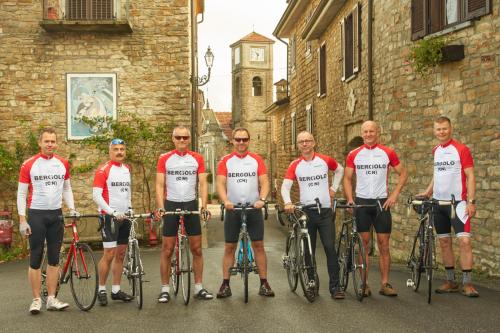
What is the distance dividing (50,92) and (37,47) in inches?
42.1

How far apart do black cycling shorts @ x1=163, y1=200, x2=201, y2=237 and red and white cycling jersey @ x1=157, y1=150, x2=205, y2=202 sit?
5cm

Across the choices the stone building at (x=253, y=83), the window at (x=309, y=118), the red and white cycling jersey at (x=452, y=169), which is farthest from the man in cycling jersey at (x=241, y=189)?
the stone building at (x=253, y=83)

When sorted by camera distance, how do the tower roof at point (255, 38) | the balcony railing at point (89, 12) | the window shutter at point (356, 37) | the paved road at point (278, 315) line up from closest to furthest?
the paved road at point (278, 315) → the window shutter at point (356, 37) → the balcony railing at point (89, 12) → the tower roof at point (255, 38)

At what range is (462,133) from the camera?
906 cm

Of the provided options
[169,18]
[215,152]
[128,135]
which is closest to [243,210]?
[128,135]

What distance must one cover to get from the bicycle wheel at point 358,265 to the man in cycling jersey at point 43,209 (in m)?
3.03

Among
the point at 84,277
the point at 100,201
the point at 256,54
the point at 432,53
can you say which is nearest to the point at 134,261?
the point at 84,277

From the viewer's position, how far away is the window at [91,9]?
559 inches

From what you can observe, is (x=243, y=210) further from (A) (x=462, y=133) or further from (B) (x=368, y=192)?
(A) (x=462, y=133)

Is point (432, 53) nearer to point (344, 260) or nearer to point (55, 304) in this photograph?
point (344, 260)

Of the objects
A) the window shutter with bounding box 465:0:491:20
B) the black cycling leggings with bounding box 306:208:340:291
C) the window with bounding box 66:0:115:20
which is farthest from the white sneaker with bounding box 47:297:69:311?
the window with bounding box 66:0:115:20

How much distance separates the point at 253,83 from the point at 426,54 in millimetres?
49932

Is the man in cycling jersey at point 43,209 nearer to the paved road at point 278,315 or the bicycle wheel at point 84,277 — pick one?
the bicycle wheel at point 84,277

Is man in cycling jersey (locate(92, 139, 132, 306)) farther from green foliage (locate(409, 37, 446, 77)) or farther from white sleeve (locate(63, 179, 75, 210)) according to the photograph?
green foliage (locate(409, 37, 446, 77))
